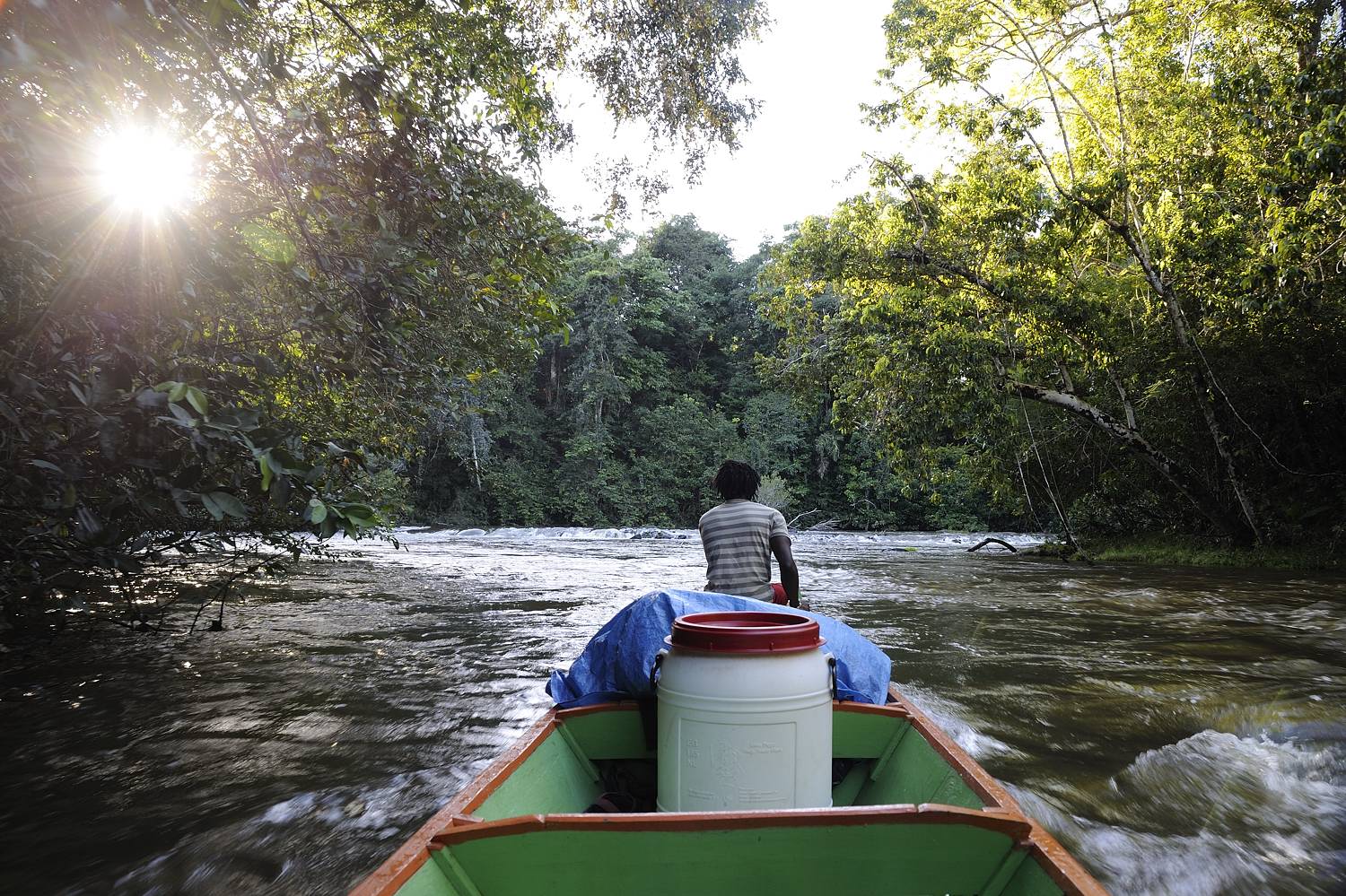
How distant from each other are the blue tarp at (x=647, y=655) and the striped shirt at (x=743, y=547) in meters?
1.20

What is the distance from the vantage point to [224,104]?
451cm

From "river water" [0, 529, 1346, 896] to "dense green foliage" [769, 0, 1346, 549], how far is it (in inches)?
151

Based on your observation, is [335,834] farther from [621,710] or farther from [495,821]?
[495,821]

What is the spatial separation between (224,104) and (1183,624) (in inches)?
379

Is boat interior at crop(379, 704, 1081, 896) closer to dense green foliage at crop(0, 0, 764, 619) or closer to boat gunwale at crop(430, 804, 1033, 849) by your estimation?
boat gunwale at crop(430, 804, 1033, 849)

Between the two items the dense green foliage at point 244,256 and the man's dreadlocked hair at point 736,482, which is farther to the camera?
the man's dreadlocked hair at point 736,482

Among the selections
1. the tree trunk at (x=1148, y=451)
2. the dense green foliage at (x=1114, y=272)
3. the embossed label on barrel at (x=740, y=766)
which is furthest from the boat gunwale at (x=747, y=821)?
the tree trunk at (x=1148, y=451)

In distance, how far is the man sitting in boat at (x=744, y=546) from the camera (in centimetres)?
450

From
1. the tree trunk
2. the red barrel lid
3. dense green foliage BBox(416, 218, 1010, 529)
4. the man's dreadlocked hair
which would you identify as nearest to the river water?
the red barrel lid

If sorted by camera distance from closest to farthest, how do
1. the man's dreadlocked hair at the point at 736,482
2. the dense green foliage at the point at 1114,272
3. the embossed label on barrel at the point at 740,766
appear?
the embossed label on barrel at the point at 740,766
the man's dreadlocked hair at the point at 736,482
the dense green foliage at the point at 1114,272

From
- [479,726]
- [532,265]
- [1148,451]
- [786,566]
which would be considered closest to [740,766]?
[786,566]

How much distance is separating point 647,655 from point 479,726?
2572 mm

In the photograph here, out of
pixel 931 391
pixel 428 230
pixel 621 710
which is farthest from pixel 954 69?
pixel 621 710

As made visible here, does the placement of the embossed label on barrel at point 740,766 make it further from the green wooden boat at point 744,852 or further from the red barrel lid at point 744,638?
the green wooden boat at point 744,852
